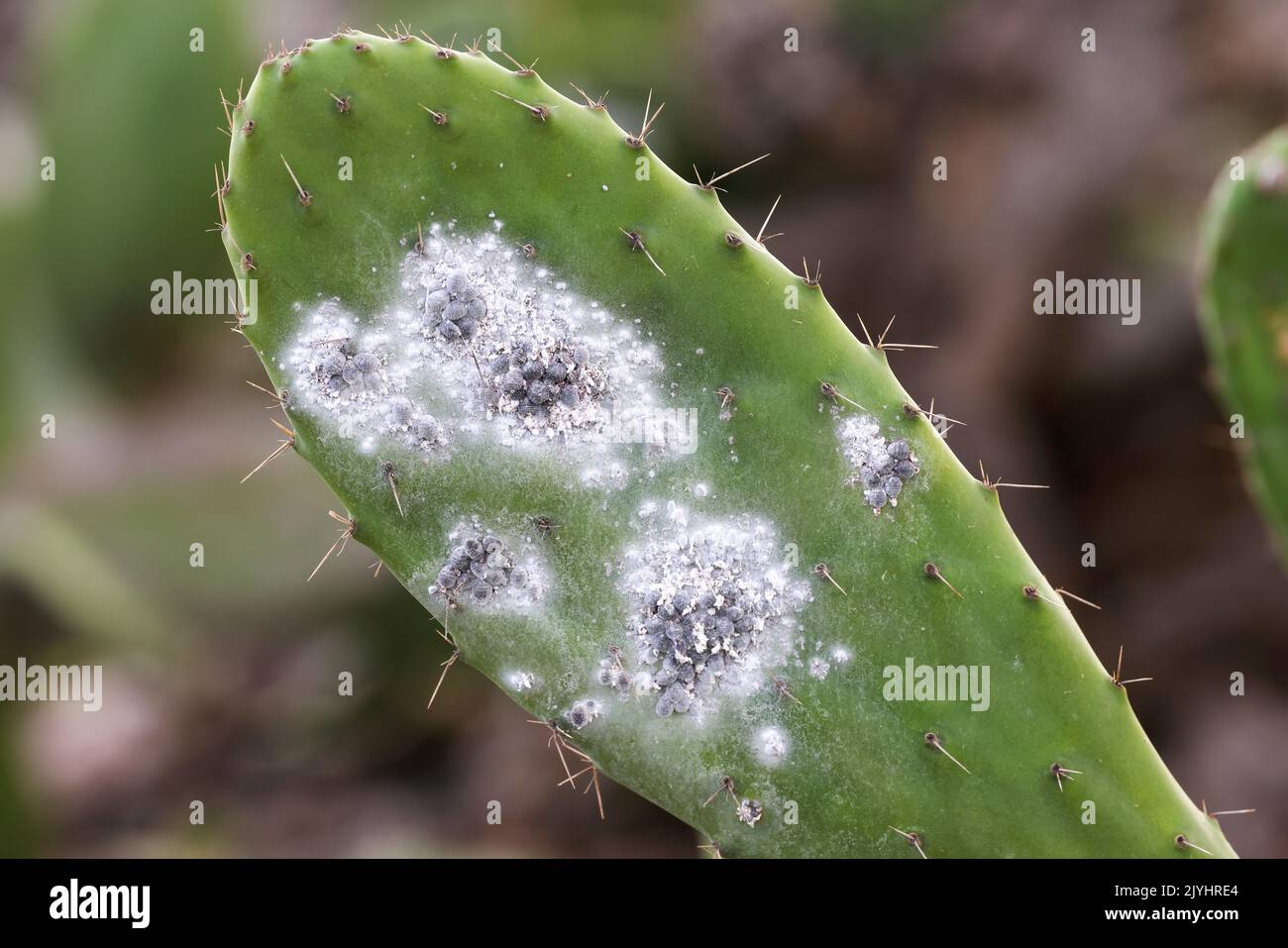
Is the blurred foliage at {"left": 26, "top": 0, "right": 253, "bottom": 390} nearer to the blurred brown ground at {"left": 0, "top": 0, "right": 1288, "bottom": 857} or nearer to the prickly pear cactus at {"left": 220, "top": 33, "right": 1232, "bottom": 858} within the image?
the blurred brown ground at {"left": 0, "top": 0, "right": 1288, "bottom": 857}

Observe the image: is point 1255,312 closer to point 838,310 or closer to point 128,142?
point 838,310

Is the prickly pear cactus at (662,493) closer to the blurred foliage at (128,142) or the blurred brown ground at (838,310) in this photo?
the blurred brown ground at (838,310)

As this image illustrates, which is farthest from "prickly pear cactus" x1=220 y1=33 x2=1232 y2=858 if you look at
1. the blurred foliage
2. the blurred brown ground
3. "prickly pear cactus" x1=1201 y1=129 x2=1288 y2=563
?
the blurred foliage

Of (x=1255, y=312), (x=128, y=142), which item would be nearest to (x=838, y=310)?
(x=1255, y=312)

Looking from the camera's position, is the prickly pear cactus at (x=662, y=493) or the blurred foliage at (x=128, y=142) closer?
the prickly pear cactus at (x=662, y=493)

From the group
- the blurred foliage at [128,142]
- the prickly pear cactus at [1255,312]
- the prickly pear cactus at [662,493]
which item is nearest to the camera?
the prickly pear cactus at [662,493]

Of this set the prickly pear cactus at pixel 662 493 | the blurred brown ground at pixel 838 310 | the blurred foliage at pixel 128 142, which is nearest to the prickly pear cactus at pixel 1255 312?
the prickly pear cactus at pixel 662 493
